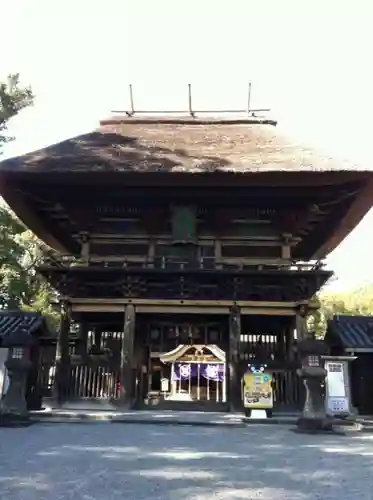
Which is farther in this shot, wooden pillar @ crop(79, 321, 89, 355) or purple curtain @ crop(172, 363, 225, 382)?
wooden pillar @ crop(79, 321, 89, 355)

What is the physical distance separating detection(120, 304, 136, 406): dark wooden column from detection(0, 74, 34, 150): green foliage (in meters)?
7.51

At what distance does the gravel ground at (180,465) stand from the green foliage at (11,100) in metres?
10.3

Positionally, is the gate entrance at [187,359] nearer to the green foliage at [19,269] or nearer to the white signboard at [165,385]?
the white signboard at [165,385]

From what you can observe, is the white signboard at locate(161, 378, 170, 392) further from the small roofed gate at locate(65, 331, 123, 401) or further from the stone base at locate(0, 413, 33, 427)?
the stone base at locate(0, 413, 33, 427)

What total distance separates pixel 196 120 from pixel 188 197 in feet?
17.1

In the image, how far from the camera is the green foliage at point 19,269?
16.7 metres

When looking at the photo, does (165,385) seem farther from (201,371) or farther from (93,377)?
(93,377)

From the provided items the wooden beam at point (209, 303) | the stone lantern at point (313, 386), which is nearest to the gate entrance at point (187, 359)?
the wooden beam at point (209, 303)

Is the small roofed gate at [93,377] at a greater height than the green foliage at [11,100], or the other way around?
the green foliage at [11,100]

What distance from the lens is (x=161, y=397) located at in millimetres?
11859

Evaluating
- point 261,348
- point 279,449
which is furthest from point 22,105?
point 279,449

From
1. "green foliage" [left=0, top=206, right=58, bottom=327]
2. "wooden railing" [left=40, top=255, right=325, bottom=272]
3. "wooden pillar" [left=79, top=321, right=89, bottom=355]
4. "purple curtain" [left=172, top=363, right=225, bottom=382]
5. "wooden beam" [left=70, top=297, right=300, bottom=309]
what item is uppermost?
"green foliage" [left=0, top=206, right=58, bottom=327]

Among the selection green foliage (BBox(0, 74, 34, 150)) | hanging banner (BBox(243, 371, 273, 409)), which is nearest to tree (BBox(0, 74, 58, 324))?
green foliage (BBox(0, 74, 34, 150))

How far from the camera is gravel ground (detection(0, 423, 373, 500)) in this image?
3.96 meters
